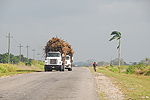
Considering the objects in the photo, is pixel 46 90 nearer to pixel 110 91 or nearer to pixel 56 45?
pixel 110 91

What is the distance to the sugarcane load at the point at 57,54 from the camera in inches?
1288

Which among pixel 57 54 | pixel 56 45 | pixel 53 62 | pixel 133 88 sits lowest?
pixel 133 88

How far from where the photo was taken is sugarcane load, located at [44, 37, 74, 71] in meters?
32.7

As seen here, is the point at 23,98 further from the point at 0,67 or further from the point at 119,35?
the point at 119,35

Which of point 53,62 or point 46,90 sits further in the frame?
point 53,62

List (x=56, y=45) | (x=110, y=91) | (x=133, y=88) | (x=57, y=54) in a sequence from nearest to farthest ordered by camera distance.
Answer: (x=110, y=91) → (x=133, y=88) → (x=57, y=54) → (x=56, y=45)

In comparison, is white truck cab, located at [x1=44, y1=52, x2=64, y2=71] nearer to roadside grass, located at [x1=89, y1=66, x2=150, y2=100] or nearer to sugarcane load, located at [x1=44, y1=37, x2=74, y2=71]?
sugarcane load, located at [x1=44, y1=37, x2=74, y2=71]

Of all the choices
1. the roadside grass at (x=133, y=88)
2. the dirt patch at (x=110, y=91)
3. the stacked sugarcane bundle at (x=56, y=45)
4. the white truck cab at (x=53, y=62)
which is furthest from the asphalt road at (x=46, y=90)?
the stacked sugarcane bundle at (x=56, y=45)

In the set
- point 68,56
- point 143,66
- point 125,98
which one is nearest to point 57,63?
point 68,56

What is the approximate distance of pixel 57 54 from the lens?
109 feet

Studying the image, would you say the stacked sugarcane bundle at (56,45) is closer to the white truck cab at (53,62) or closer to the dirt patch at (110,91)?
the white truck cab at (53,62)

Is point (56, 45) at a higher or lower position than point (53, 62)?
higher

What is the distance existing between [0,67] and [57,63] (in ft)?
25.6

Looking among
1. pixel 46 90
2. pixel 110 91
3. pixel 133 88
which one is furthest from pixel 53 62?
pixel 110 91
